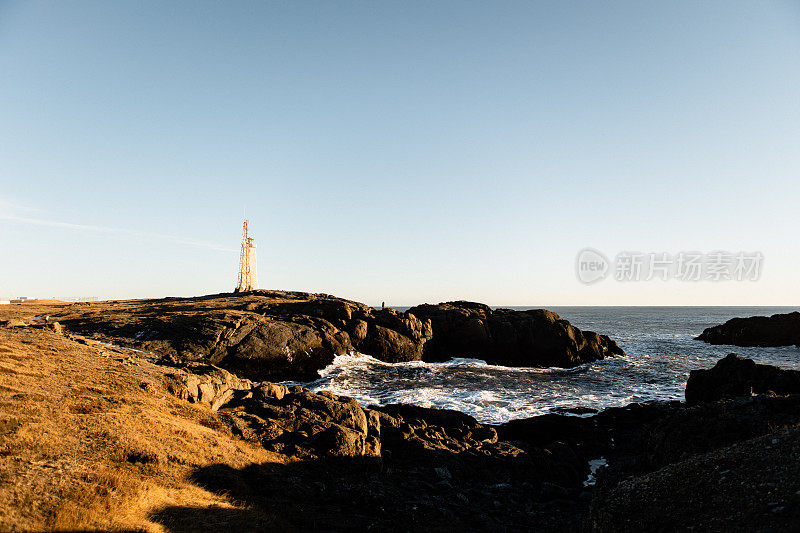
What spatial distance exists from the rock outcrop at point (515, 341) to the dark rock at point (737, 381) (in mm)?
22160

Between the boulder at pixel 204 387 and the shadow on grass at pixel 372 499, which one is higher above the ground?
the boulder at pixel 204 387

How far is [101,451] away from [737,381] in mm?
32088

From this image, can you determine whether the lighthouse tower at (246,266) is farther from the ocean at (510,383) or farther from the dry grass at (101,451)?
the dry grass at (101,451)

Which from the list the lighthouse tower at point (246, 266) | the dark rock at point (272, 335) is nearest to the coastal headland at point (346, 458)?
the dark rock at point (272, 335)

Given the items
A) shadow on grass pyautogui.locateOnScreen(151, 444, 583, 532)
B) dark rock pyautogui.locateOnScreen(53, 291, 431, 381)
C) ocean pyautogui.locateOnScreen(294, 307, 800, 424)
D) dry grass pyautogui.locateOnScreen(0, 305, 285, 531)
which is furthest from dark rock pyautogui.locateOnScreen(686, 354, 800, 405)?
dark rock pyautogui.locateOnScreen(53, 291, 431, 381)

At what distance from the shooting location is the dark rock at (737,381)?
2286 centimetres

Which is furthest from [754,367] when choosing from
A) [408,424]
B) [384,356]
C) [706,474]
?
[384,356]

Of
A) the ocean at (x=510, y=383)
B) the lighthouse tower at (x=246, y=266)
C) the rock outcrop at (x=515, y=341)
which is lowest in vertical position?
the ocean at (x=510, y=383)

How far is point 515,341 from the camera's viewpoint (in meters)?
50.7

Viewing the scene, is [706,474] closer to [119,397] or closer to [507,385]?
[119,397]

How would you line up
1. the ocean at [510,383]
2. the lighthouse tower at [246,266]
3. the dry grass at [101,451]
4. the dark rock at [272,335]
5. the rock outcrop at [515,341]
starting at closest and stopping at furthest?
1. the dry grass at [101,451]
2. the ocean at [510,383]
3. the dark rock at [272,335]
4. the rock outcrop at [515,341]
5. the lighthouse tower at [246,266]

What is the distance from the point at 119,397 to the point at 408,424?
12.6m

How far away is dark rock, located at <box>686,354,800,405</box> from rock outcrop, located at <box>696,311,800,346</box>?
5992 cm

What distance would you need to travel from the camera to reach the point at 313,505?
447 inches
